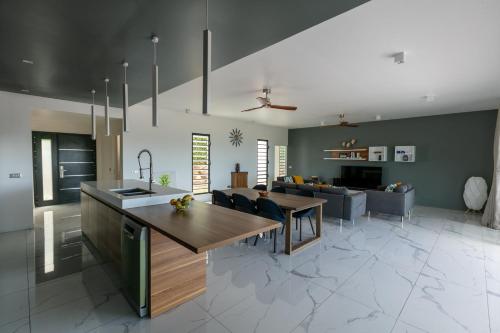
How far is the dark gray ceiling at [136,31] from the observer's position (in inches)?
69.1

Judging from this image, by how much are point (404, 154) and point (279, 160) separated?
4.43 metres

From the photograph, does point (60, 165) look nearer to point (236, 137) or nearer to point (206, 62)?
point (236, 137)

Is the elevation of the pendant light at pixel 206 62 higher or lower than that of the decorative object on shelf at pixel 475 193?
higher

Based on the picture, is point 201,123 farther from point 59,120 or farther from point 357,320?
point 357,320

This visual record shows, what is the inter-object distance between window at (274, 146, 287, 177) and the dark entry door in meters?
6.33

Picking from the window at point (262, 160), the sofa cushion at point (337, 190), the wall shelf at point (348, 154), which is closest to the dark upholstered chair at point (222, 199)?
the sofa cushion at point (337, 190)

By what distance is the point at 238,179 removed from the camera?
777 cm

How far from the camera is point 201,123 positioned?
7062 mm

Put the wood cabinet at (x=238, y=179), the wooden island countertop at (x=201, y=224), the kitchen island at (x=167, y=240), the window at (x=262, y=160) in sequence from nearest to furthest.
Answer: the wooden island countertop at (x=201, y=224), the kitchen island at (x=167, y=240), the wood cabinet at (x=238, y=179), the window at (x=262, y=160)

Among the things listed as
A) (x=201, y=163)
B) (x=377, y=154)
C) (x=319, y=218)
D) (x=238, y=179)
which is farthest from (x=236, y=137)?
(x=319, y=218)

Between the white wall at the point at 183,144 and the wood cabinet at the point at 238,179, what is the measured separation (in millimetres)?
180

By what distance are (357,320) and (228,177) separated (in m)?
6.07

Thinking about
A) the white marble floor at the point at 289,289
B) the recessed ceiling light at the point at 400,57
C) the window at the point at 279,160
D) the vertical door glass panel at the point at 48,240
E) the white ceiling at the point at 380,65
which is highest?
the white ceiling at the point at 380,65

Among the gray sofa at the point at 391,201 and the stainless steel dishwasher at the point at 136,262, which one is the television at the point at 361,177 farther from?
the stainless steel dishwasher at the point at 136,262
